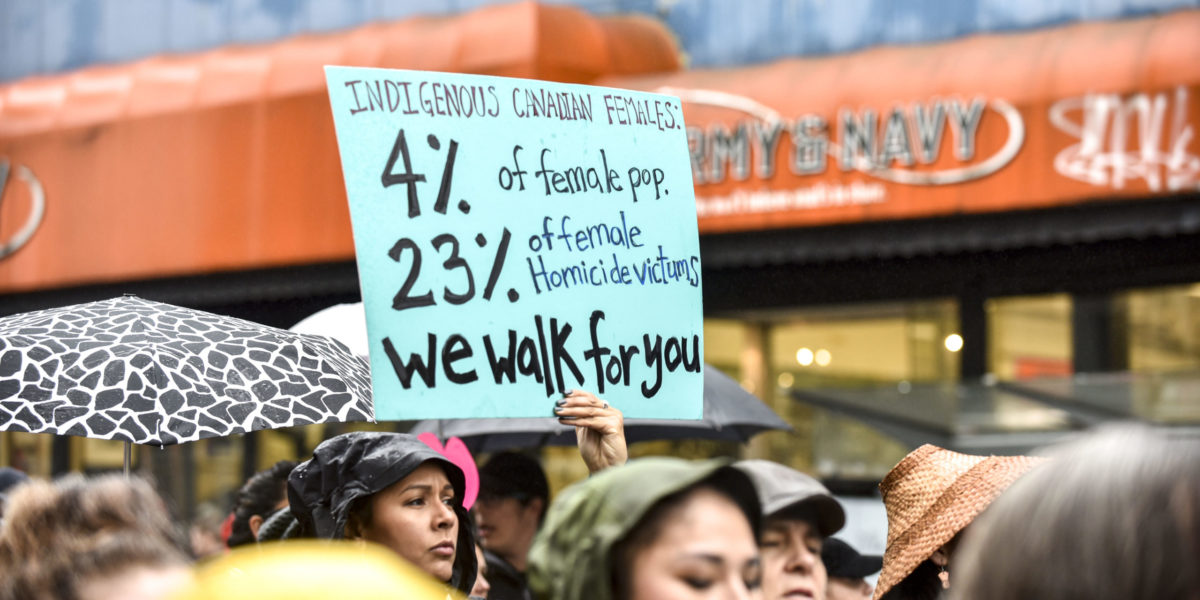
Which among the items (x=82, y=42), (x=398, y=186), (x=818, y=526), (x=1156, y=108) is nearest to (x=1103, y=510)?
(x=818, y=526)

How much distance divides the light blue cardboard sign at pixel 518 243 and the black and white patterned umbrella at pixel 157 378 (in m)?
0.49

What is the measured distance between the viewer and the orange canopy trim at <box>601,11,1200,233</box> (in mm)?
9352

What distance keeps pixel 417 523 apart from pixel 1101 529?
2.31 m

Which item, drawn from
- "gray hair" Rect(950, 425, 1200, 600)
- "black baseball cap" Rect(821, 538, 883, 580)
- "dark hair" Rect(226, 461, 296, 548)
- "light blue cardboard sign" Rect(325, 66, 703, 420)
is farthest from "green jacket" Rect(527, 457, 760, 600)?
"dark hair" Rect(226, 461, 296, 548)

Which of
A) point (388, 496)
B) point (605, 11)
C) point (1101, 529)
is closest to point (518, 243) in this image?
point (388, 496)

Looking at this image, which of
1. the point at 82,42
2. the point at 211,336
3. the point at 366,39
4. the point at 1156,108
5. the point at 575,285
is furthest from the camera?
the point at 82,42

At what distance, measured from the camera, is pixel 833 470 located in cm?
1097

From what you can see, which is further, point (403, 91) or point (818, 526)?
point (403, 91)

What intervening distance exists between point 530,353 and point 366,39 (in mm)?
9472

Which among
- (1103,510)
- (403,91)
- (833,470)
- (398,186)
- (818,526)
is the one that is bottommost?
(833,470)

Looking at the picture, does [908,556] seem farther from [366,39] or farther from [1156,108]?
[366,39]

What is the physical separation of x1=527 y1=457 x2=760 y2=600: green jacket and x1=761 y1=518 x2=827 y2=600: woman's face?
55cm

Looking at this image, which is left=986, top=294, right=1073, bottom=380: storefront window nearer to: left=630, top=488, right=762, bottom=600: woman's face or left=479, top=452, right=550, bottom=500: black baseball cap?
left=479, top=452, right=550, bottom=500: black baseball cap

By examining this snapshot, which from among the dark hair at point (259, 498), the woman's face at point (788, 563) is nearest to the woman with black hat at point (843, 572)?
the woman's face at point (788, 563)
